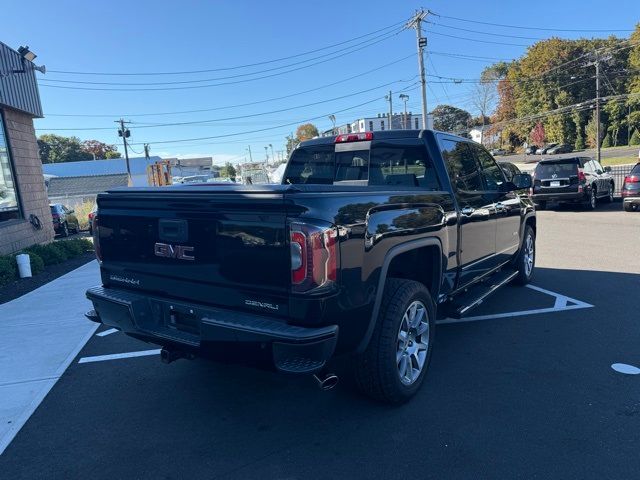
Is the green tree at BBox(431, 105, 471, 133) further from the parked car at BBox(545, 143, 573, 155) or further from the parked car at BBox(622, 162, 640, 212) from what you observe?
the parked car at BBox(622, 162, 640, 212)

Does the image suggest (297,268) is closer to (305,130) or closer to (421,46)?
(421,46)

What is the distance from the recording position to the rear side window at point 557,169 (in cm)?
1495

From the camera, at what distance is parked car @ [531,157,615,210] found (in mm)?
14789

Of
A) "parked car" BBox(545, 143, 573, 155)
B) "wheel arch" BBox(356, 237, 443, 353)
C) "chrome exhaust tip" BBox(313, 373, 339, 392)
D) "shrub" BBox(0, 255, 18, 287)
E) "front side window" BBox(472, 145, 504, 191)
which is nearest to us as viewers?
"chrome exhaust tip" BBox(313, 373, 339, 392)

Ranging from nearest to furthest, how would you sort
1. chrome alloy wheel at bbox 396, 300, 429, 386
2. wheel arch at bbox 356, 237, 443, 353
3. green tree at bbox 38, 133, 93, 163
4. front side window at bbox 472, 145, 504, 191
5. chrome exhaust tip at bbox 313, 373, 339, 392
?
chrome exhaust tip at bbox 313, 373, 339, 392, wheel arch at bbox 356, 237, 443, 353, chrome alloy wheel at bbox 396, 300, 429, 386, front side window at bbox 472, 145, 504, 191, green tree at bbox 38, 133, 93, 163

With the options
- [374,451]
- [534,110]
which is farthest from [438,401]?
[534,110]

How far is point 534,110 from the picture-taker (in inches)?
3012

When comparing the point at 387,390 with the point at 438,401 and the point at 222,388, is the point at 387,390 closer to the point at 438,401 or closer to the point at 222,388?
the point at 438,401

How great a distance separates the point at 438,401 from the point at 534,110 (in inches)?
3292

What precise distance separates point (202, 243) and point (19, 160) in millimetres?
10379

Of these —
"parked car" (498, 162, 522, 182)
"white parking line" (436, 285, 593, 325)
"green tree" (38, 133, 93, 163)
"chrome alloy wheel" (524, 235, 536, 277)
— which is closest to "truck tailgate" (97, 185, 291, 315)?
"white parking line" (436, 285, 593, 325)

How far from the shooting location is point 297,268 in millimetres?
2629

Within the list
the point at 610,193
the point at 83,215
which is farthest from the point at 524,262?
the point at 83,215

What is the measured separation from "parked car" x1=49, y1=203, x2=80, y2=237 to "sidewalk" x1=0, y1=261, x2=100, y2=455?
11.8 meters
